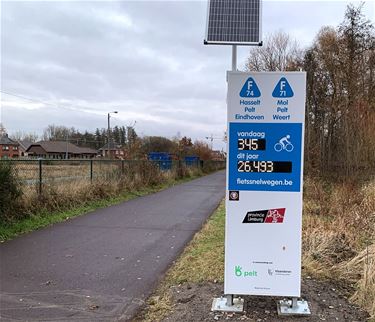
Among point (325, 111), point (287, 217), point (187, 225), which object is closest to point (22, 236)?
point (187, 225)

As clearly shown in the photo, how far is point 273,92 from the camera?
15.6 ft

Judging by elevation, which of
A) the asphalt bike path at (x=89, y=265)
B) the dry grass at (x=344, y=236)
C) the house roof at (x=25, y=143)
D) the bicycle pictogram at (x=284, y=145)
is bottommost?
the asphalt bike path at (x=89, y=265)

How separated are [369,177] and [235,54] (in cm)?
858

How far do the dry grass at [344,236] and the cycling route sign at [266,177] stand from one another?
1.16 m

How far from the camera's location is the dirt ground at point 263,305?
4707mm

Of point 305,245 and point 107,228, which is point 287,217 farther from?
point 107,228

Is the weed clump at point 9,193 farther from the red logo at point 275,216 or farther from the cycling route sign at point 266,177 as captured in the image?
the red logo at point 275,216

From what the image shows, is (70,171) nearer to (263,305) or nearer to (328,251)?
(328,251)

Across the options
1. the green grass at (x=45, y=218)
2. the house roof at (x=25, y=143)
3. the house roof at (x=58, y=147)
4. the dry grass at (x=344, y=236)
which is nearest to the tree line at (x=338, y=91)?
the dry grass at (x=344, y=236)

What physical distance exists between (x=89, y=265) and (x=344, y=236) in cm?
442

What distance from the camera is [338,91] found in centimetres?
2966

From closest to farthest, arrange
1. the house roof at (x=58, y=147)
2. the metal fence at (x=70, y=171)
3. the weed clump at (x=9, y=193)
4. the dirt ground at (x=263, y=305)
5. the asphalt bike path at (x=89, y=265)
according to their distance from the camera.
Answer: the dirt ground at (x=263, y=305) < the asphalt bike path at (x=89, y=265) < the weed clump at (x=9, y=193) < the metal fence at (x=70, y=171) < the house roof at (x=58, y=147)

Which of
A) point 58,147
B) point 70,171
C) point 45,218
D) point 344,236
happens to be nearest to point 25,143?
point 58,147

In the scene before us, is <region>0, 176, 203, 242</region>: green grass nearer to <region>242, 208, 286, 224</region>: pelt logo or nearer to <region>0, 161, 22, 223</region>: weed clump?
<region>0, 161, 22, 223</region>: weed clump
